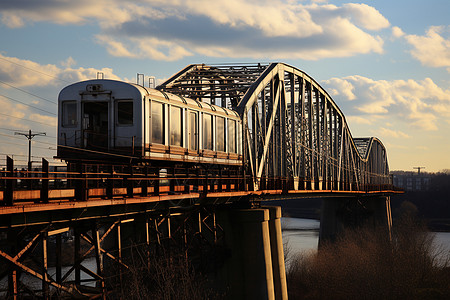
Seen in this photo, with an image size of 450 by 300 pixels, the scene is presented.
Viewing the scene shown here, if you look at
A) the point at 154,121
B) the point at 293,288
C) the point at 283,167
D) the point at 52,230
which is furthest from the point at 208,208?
the point at 293,288

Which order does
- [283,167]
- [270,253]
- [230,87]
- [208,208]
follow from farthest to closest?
[283,167] < [230,87] < [270,253] < [208,208]

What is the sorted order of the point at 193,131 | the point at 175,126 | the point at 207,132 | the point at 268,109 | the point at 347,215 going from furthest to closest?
1. the point at 347,215
2. the point at 268,109
3. the point at 207,132
4. the point at 193,131
5. the point at 175,126

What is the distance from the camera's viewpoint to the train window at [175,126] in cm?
2619

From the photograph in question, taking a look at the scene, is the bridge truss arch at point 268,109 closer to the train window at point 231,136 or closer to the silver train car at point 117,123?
the train window at point 231,136

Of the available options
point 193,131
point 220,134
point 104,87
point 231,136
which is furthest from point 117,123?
point 231,136

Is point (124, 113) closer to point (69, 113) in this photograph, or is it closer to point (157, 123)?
point (157, 123)

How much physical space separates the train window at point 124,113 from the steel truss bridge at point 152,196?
155 centimetres

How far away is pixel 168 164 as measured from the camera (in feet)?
90.1

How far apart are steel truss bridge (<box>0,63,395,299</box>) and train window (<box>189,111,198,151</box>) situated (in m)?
1.10

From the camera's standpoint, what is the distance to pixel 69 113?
25.1m

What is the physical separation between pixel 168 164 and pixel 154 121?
329 cm

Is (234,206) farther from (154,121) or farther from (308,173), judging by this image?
(308,173)

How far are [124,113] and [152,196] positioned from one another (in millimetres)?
5104

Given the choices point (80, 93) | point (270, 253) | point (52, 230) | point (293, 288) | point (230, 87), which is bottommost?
point (293, 288)
